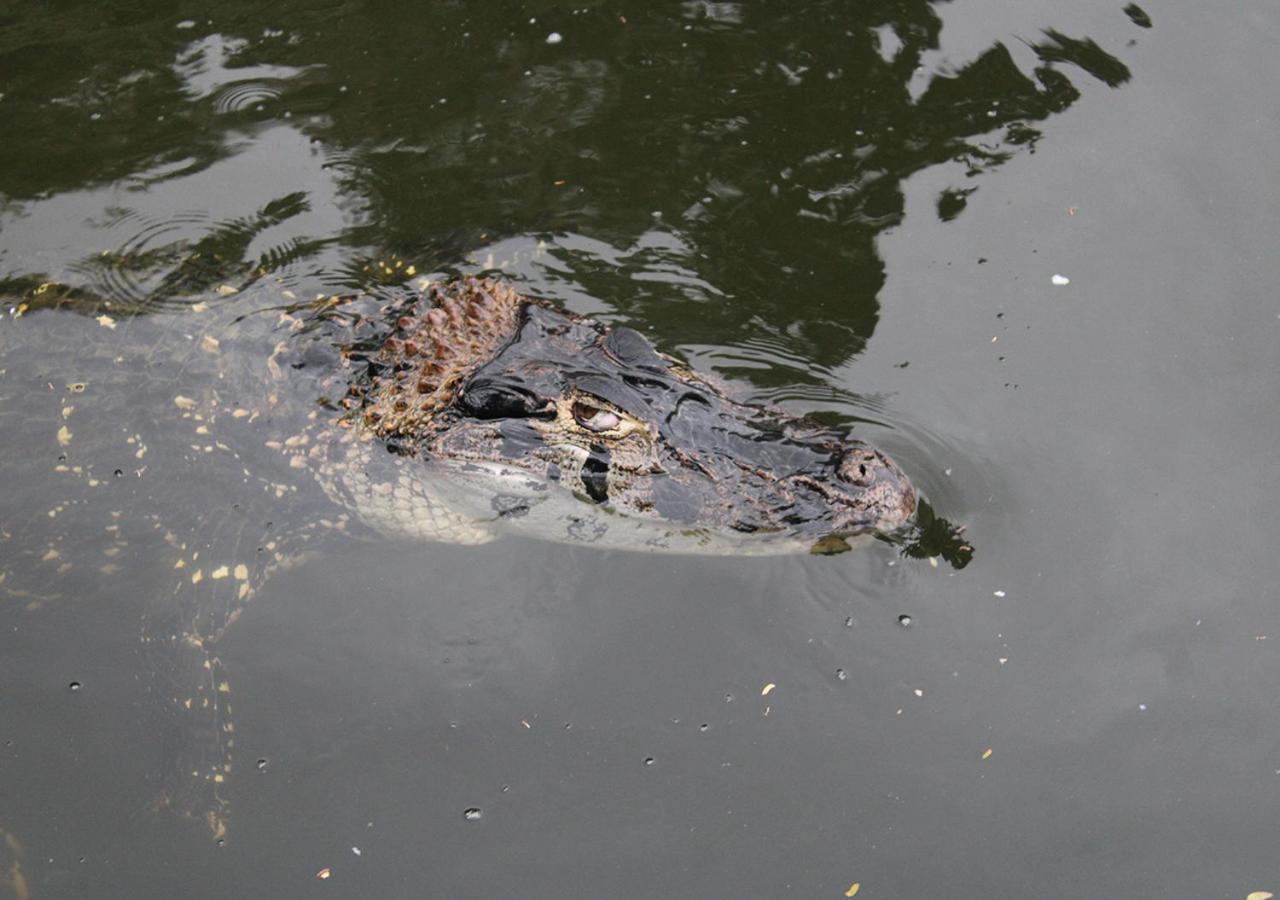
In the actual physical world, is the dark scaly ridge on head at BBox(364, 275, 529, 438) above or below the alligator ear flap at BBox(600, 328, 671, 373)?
below

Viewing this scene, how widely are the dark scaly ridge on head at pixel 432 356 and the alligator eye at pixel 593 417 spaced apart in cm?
46

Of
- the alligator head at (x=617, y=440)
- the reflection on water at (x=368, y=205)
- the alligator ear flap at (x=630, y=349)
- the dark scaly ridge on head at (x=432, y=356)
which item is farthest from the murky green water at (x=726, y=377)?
the alligator ear flap at (x=630, y=349)

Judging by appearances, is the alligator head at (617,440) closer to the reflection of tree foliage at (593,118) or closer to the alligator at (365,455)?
the alligator at (365,455)

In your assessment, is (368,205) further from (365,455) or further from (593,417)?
(593,417)

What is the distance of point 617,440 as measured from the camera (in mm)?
4031

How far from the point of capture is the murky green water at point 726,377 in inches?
143

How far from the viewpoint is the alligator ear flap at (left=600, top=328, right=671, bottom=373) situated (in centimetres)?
411

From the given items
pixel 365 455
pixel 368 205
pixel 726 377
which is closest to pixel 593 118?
pixel 368 205

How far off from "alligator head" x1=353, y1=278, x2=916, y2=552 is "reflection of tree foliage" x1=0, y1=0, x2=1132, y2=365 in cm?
64

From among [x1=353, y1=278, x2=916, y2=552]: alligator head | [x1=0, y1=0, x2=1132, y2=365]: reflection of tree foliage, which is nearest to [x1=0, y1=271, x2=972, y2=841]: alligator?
[x1=353, y1=278, x2=916, y2=552]: alligator head

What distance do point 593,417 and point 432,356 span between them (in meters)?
0.74

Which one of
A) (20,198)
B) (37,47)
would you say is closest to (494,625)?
(20,198)

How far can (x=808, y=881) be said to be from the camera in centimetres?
346

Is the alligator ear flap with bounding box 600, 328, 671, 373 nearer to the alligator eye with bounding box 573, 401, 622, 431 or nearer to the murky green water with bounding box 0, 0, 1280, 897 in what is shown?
the alligator eye with bounding box 573, 401, 622, 431
